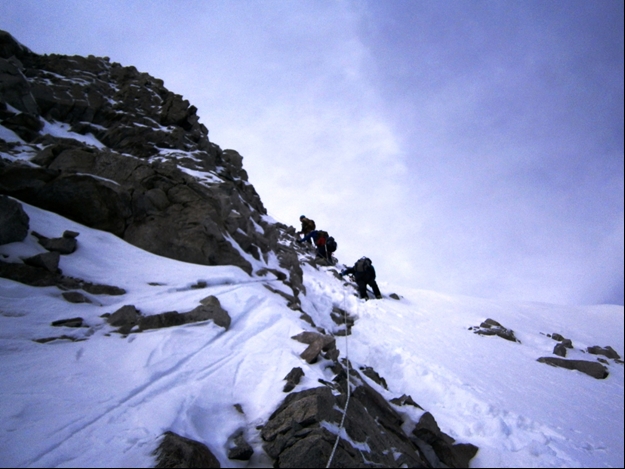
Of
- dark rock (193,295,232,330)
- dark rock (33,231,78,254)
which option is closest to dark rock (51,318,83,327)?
dark rock (193,295,232,330)

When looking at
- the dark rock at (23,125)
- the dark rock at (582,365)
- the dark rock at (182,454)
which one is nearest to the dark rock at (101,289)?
the dark rock at (182,454)

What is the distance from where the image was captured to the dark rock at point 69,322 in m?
5.39

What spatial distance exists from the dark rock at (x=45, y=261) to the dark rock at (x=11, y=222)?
787mm

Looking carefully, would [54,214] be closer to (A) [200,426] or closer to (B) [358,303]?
(A) [200,426]

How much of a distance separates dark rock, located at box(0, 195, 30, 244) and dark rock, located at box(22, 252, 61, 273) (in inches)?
31.0

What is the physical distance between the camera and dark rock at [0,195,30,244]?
6.75 metres

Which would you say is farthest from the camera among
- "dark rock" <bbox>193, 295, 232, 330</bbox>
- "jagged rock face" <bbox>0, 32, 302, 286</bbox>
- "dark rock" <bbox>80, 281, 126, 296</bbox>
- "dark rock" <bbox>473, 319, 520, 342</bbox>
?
"dark rock" <bbox>473, 319, 520, 342</bbox>

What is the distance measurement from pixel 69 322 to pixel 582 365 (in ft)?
43.0

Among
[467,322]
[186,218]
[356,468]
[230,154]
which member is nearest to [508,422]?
[356,468]

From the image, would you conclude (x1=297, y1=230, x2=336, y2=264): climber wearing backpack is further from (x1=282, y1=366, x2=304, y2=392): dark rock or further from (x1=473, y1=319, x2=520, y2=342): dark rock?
(x1=282, y1=366, x2=304, y2=392): dark rock

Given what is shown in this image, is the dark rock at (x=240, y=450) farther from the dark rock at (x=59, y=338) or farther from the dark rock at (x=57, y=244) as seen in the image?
the dark rock at (x=57, y=244)

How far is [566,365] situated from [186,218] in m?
13.8

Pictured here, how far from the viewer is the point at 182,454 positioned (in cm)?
282

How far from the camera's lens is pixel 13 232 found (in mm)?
6914
